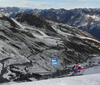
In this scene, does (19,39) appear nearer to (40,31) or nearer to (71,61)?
(40,31)

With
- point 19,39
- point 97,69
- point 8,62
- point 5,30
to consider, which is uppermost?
point 5,30

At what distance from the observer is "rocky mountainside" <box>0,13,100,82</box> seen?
32.4 metres

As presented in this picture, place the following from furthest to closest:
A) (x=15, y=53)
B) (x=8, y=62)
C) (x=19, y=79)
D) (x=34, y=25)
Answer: (x=34, y=25), (x=15, y=53), (x=8, y=62), (x=19, y=79)

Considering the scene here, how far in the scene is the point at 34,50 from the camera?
135 ft

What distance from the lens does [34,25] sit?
56.3 meters

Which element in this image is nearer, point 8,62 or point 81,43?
point 8,62

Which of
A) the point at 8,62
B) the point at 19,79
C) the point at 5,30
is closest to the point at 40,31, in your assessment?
the point at 5,30

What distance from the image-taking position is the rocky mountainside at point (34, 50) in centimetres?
3238

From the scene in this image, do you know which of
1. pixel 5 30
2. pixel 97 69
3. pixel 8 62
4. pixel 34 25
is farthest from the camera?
pixel 34 25

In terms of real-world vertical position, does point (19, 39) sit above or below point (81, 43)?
above

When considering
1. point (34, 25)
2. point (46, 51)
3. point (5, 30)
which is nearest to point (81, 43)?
point (46, 51)

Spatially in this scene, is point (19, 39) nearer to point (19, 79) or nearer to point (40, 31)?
point (40, 31)

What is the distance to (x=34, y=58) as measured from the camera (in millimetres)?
38312

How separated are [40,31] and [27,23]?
9365 millimetres
